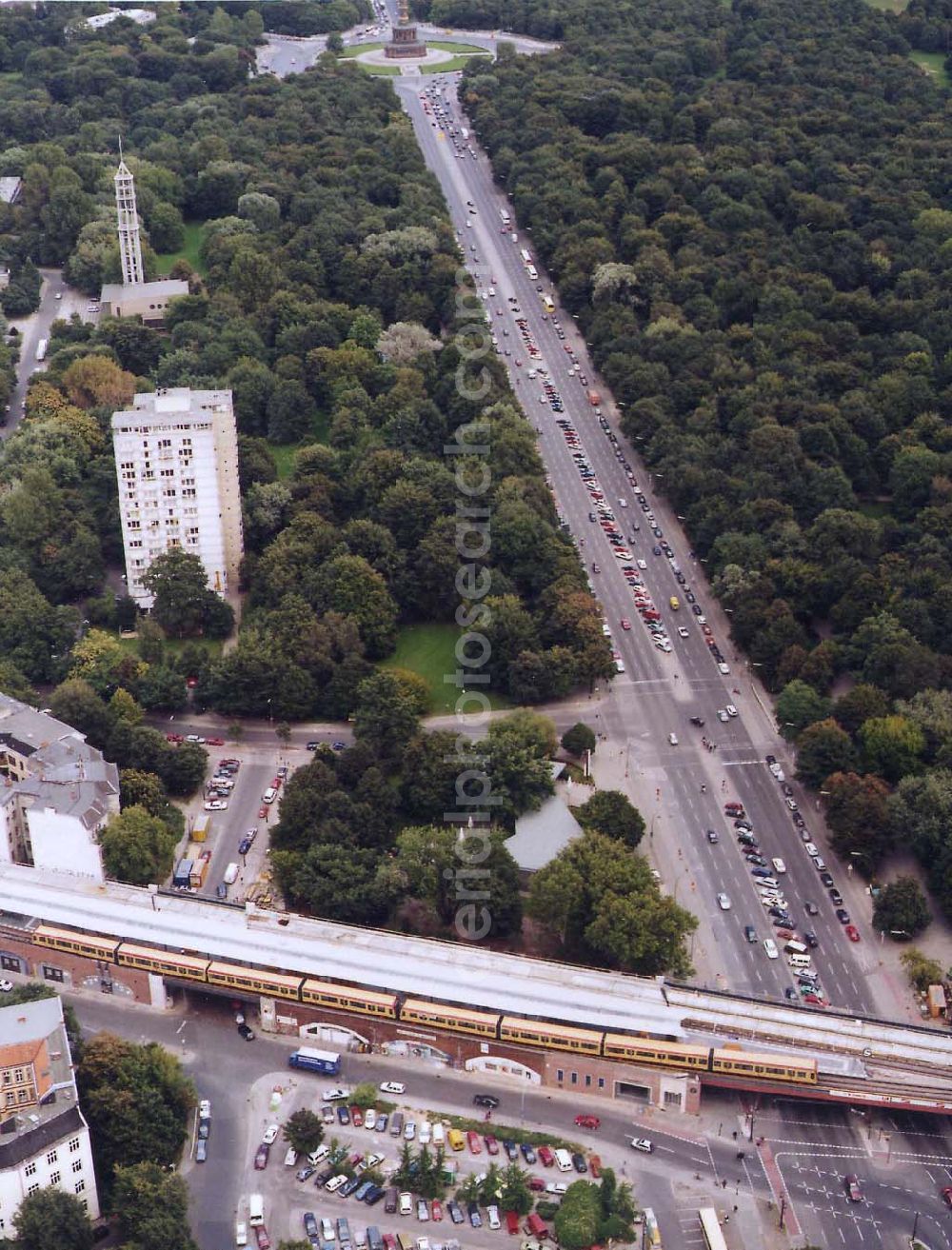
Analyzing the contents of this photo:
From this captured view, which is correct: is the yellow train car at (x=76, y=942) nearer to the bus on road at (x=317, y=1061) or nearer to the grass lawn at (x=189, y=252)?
the bus on road at (x=317, y=1061)

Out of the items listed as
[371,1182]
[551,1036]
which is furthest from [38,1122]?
[551,1036]

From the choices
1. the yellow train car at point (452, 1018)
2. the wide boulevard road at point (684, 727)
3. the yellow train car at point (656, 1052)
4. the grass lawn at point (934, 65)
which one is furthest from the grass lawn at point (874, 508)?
the grass lawn at point (934, 65)

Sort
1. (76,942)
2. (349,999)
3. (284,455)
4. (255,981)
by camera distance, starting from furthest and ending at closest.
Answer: (284,455)
(76,942)
(255,981)
(349,999)

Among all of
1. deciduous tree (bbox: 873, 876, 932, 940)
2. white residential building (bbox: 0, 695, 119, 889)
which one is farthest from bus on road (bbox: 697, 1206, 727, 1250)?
white residential building (bbox: 0, 695, 119, 889)

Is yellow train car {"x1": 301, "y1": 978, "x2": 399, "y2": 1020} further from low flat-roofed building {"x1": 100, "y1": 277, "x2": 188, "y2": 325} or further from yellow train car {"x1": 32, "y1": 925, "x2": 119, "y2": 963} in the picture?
low flat-roofed building {"x1": 100, "y1": 277, "x2": 188, "y2": 325}

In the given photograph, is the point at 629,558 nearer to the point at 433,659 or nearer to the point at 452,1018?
the point at 433,659

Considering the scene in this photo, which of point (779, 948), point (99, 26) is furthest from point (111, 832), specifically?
point (99, 26)
